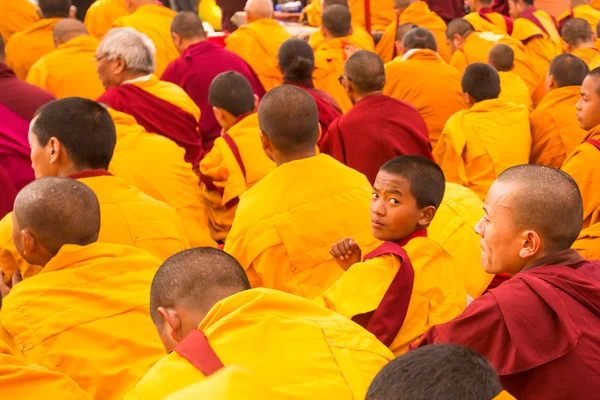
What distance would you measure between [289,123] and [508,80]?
3.82 metres

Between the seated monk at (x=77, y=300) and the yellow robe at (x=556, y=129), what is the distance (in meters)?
3.66

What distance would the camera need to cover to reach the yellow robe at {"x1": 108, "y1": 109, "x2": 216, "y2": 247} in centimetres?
486

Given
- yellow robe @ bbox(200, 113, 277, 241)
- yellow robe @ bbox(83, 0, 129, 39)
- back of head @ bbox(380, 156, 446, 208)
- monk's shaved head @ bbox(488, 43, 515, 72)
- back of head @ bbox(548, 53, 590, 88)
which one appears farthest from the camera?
yellow robe @ bbox(83, 0, 129, 39)

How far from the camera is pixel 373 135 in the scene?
538 cm

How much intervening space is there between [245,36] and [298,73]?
2.04 metres

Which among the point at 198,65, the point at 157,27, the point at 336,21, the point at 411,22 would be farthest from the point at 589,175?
the point at 411,22

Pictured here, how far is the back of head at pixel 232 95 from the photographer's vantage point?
5.43 metres

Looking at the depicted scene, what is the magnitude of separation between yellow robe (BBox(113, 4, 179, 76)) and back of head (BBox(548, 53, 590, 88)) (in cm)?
315

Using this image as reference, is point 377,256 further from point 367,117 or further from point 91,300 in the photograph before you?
point 367,117

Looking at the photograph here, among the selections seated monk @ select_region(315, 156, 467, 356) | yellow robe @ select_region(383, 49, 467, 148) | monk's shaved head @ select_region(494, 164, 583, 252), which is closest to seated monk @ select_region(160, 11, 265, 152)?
yellow robe @ select_region(383, 49, 467, 148)

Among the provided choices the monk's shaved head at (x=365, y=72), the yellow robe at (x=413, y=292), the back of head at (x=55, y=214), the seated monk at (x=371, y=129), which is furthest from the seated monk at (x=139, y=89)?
the yellow robe at (x=413, y=292)

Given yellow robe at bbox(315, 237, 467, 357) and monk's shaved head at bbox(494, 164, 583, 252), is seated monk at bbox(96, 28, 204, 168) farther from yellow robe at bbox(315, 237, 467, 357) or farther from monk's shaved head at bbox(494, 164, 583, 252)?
monk's shaved head at bbox(494, 164, 583, 252)

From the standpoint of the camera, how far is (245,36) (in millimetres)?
8125

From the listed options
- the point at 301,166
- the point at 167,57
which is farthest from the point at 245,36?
the point at 301,166
